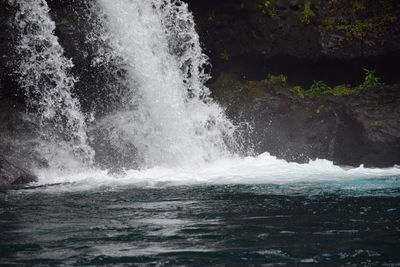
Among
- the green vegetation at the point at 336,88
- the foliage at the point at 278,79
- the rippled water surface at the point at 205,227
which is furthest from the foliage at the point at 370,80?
the rippled water surface at the point at 205,227

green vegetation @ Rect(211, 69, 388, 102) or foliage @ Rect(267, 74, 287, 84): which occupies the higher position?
foliage @ Rect(267, 74, 287, 84)

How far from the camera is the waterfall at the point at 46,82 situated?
39.9 feet

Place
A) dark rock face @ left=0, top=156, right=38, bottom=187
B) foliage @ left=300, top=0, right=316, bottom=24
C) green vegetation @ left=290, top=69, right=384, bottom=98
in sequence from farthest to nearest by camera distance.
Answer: foliage @ left=300, top=0, right=316, bottom=24
green vegetation @ left=290, top=69, right=384, bottom=98
dark rock face @ left=0, top=156, right=38, bottom=187

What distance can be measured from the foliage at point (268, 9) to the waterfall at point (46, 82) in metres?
5.73

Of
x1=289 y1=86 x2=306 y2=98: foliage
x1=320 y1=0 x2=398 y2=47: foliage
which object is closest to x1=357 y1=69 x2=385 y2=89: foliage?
x1=320 y1=0 x2=398 y2=47: foliage

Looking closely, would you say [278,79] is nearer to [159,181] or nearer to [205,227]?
[159,181]

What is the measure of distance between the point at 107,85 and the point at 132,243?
9691mm

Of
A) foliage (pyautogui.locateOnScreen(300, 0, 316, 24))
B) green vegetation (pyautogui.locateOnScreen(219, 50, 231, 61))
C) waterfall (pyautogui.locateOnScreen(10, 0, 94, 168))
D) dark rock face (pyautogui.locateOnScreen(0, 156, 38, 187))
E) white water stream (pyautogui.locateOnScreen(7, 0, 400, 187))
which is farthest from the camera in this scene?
green vegetation (pyautogui.locateOnScreen(219, 50, 231, 61))

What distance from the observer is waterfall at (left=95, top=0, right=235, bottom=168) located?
1179cm

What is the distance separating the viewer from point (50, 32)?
12141 millimetres

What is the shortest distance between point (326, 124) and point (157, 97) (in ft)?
14.4

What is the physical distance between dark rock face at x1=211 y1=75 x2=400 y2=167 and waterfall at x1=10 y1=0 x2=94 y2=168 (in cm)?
432

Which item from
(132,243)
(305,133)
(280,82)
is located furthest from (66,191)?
(280,82)

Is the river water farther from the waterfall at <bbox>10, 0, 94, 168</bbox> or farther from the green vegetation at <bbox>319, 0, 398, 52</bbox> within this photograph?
the green vegetation at <bbox>319, 0, 398, 52</bbox>
